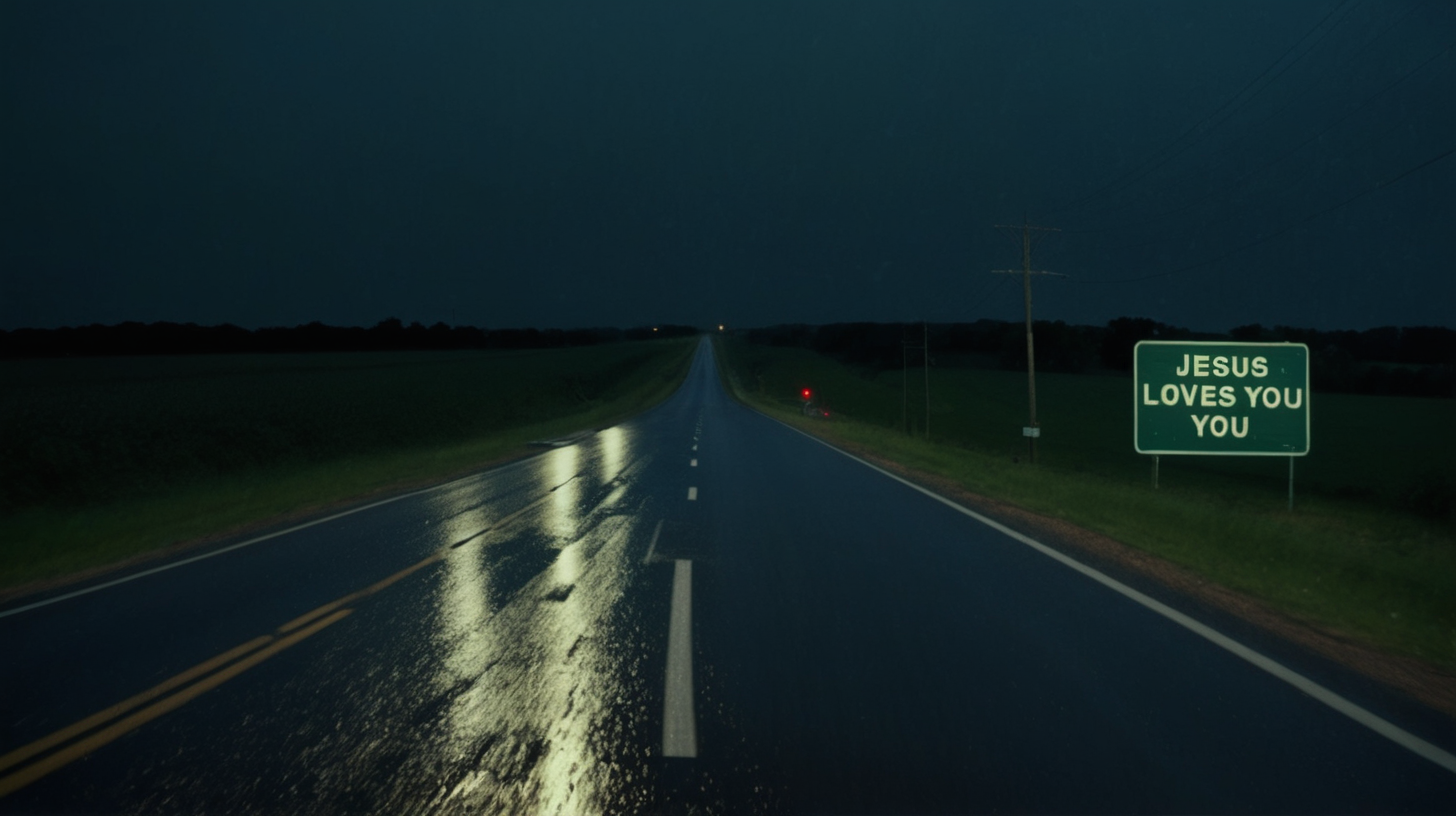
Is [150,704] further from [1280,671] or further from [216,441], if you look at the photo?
[216,441]

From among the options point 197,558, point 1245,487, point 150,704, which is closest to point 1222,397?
point 150,704

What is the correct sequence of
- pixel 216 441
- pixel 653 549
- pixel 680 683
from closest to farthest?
1. pixel 680 683
2. pixel 653 549
3. pixel 216 441

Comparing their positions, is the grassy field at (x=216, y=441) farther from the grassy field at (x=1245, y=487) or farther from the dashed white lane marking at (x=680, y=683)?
the grassy field at (x=1245, y=487)

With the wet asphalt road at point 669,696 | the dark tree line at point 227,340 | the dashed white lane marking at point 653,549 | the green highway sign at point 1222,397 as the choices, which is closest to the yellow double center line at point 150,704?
the wet asphalt road at point 669,696

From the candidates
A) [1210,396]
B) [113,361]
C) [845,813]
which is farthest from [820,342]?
[845,813]

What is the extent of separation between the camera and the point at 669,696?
5.14 m

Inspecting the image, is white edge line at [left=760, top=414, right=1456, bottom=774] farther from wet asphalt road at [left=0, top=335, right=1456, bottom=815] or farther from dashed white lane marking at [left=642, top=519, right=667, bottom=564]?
dashed white lane marking at [left=642, top=519, right=667, bottom=564]

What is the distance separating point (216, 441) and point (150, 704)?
30530mm

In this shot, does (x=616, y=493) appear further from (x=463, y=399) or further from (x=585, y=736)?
(x=463, y=399)

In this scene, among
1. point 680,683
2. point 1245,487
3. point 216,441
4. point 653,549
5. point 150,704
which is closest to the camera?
point 150,704

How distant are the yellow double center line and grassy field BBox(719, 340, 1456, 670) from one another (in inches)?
320

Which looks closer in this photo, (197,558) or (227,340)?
(197,558)

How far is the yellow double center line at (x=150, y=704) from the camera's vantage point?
429 cm

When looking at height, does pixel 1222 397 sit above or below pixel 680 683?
above
